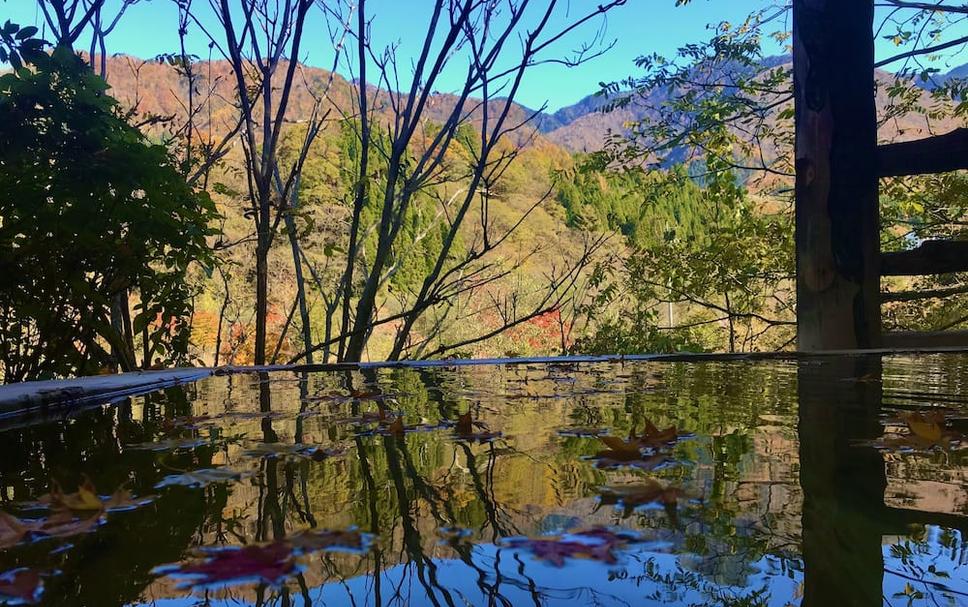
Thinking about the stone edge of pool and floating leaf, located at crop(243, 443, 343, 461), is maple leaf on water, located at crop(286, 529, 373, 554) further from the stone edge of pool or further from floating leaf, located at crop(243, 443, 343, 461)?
the stone edge of pool

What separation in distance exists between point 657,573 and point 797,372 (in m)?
1.54

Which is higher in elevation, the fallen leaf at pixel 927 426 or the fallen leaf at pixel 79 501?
the fallen leaf at pixel 927 426

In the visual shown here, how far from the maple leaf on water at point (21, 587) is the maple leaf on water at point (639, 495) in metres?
0.47

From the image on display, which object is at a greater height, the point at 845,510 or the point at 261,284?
the point at 261,284

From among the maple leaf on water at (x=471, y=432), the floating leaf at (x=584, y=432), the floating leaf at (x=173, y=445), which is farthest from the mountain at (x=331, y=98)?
the floating leaf at (x=584, y=432)

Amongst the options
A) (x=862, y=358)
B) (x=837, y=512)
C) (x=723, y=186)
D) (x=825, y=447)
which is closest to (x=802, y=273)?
(x=862, y=358)

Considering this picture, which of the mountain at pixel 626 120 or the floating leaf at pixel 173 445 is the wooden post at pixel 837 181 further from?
the floating leaf at pixel 173 445

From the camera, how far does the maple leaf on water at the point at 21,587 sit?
436mm

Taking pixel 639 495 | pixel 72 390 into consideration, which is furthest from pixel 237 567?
pixel 72 390

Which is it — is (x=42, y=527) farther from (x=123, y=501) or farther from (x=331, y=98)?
(x=331, y=98)

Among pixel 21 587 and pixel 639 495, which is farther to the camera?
pixel 639 495

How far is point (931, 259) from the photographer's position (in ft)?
7.86

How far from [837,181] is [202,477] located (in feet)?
8.38

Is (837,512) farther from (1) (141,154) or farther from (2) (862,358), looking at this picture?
(2) (862,358)
